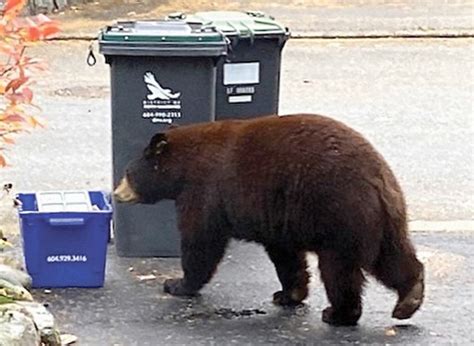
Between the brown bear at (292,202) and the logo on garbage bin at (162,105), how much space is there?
0.40 meters

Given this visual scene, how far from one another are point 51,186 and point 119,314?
7.82 ft

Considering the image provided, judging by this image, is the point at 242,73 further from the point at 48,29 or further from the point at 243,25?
the point at 48,29

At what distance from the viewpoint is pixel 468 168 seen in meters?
8.92

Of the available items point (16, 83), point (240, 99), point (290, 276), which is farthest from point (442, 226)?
point (16, 83)

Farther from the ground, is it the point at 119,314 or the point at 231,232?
the point at 231,232

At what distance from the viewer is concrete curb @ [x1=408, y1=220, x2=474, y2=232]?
7.43 m

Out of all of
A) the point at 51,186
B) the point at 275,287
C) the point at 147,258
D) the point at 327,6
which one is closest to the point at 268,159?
the point at 275,287

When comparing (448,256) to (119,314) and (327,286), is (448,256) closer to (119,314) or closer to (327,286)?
(327,286)

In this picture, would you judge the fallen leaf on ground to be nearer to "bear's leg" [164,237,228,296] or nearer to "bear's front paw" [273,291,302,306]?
"bear's leg" [164,237,228,296]

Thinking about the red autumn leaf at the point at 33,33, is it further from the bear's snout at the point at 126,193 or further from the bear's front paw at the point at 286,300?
the bear's front paw at the point at 286,300

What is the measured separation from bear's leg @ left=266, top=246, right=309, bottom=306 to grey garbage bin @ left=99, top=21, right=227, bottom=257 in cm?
87

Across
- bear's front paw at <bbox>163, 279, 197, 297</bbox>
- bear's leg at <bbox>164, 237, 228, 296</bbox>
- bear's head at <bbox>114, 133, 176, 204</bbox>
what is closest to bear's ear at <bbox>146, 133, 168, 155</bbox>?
bear's head at <bbox>114, 133, 176, 204</bbox>

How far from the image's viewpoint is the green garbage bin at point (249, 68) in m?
6.95

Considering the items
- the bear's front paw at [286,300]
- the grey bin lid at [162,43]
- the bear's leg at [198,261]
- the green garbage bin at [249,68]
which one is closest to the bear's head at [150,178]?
the bear's leg at [198,261]
